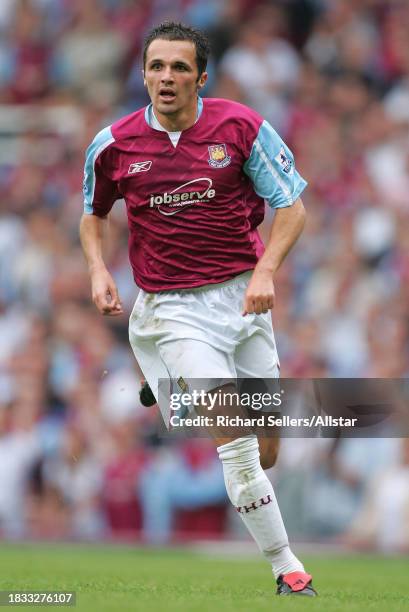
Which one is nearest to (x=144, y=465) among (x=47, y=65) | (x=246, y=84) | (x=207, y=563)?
(x=207, y=563)

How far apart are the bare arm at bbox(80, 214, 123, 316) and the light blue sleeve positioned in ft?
0.26

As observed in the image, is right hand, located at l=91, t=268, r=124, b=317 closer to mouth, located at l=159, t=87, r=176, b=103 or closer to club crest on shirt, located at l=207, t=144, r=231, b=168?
club crest on shirt, located at l=207, t=144, r=231, b=168

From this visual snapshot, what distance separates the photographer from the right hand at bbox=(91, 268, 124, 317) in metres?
7.37

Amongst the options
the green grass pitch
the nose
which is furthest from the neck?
the green grass pitch

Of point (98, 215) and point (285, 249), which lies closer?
point (285, 249)

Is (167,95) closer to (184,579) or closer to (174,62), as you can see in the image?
(174,62)

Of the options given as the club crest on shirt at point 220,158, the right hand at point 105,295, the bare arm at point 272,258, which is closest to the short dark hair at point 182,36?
the club crest on shirt at point 220,158

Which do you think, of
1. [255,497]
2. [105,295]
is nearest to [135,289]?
[105,295]

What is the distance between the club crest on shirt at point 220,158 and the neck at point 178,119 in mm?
201

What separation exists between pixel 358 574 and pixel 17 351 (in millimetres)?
6435

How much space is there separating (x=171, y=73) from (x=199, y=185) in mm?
566

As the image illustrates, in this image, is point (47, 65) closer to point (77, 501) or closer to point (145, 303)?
point (77, 501)

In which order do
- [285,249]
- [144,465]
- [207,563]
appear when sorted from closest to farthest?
[285,249] → [207,563] → [144,465]

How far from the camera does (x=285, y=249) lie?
725 centimetres
